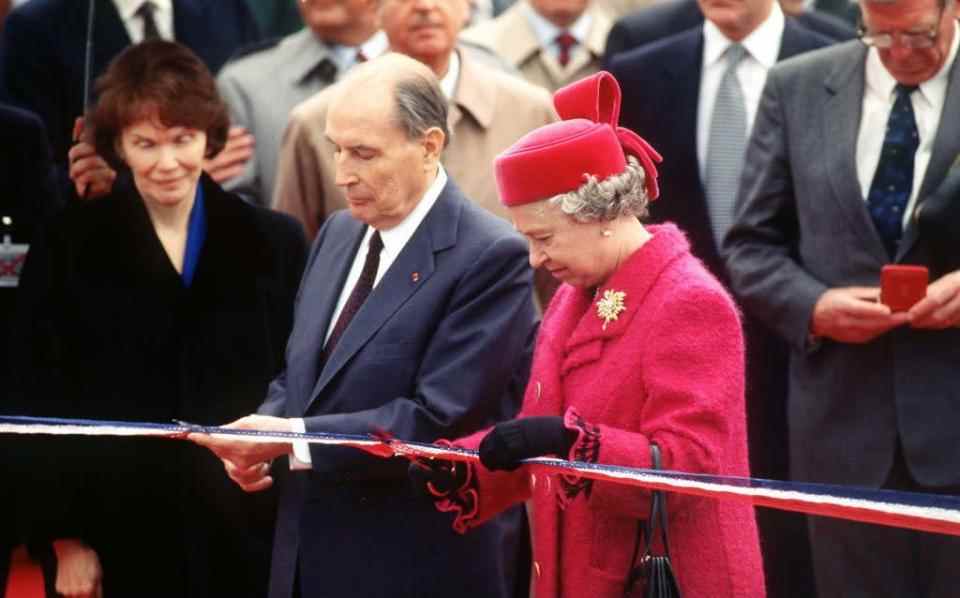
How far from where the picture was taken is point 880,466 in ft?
19.7

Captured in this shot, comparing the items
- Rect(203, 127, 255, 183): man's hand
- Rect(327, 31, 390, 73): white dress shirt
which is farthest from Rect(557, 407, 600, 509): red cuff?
Rect(327, 31, 390, 73): white dress shirt

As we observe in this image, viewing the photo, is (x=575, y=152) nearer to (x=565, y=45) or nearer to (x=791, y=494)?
(x=791, y=494)

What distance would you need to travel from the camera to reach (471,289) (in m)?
5.03

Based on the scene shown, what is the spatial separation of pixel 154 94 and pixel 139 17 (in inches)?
58.5

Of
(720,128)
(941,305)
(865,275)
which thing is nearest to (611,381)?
(941,305)

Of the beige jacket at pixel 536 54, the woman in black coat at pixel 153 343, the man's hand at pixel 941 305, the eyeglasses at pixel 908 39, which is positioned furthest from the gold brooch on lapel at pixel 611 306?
the beige jacket at pixel 536 54

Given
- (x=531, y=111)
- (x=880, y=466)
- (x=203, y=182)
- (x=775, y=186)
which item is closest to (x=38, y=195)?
(x=203, y=182)

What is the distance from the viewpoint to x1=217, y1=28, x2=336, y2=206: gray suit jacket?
7352 mm

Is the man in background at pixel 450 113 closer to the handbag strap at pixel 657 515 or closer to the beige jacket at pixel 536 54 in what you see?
the beige jacket at pixel 536 54

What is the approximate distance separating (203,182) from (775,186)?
177 centimetres

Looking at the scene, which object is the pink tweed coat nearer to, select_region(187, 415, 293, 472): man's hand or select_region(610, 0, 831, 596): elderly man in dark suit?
select_region(187, 415, 293, 472): man's hand

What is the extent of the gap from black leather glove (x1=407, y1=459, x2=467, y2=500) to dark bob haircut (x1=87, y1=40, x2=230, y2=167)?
185 cm

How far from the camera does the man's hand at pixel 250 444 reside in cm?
496

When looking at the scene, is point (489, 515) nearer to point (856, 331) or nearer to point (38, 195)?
point (856, 331)
